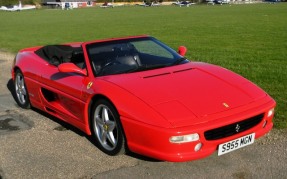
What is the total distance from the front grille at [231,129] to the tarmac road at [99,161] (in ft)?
1.26

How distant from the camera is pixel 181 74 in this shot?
14.4 ft

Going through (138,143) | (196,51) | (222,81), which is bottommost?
(196,51)

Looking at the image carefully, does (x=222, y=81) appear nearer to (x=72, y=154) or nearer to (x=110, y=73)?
(x=110, y=73)

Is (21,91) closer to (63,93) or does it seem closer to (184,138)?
(63,93)

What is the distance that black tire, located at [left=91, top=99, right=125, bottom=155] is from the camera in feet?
12.9

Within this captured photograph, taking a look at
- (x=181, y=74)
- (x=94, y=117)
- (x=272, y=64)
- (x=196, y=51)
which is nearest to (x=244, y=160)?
(x=181, y=74)

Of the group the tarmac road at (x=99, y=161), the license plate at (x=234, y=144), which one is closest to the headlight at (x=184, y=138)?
the license plate at (x=234, y=144)

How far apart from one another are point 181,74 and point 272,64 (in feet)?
18.4

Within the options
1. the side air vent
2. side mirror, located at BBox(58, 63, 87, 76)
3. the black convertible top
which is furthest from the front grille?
the side air vent

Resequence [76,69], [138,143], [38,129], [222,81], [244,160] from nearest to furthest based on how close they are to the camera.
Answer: [138,143] → [244,160] → [222,81] → [76,69] → [38,129]

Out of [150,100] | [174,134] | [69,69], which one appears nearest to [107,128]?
[150,100]

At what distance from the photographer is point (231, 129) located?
359 cm

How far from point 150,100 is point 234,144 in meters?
0.91

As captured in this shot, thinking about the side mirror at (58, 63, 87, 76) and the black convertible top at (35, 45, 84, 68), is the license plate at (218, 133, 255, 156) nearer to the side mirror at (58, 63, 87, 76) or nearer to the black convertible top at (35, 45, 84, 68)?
the side mirror at (58, 63, 87, 76)
